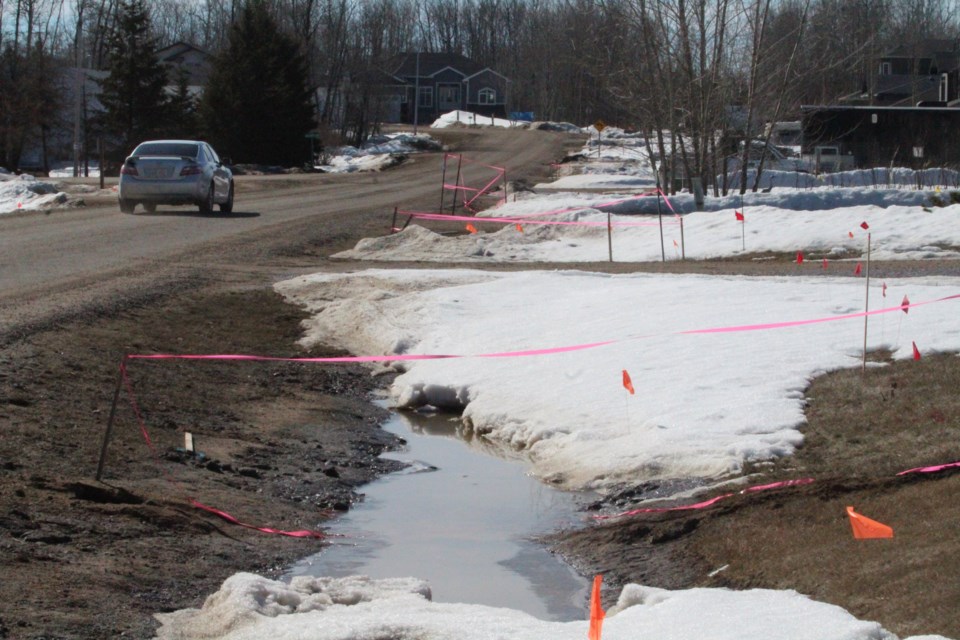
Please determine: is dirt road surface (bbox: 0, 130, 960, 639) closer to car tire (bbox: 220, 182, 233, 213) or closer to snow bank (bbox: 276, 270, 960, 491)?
snow bank (bbox: 276, 270, 960, 491)

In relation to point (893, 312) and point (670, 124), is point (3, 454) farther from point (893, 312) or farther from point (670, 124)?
point (670, 124)

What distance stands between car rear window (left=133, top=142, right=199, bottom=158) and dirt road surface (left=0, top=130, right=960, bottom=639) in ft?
31.0

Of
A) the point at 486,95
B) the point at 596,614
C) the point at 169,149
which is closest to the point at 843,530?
the point at 596,614

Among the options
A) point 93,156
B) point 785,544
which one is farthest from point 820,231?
point 93,156

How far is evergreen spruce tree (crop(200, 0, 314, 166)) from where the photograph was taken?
57.7 m

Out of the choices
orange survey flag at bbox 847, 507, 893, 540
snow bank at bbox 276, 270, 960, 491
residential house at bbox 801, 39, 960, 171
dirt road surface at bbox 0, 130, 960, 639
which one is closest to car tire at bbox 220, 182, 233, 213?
dirt road surface at bbox 0, 130, 960, 639

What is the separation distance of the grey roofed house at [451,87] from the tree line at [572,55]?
1.78 metres

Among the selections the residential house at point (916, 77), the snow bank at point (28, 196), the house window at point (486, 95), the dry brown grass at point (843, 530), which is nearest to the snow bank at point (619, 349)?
the dry brown grass at point (843, 530)

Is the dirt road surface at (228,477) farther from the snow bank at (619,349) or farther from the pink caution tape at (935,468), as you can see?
the snow bank at (619,349)

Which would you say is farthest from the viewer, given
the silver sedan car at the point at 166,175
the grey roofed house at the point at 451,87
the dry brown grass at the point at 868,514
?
the grey roofed house at the point at 451,87

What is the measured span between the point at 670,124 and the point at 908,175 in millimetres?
16263

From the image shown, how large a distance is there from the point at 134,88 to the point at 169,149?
123ft

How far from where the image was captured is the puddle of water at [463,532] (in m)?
7.14

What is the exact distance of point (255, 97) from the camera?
57562mm
